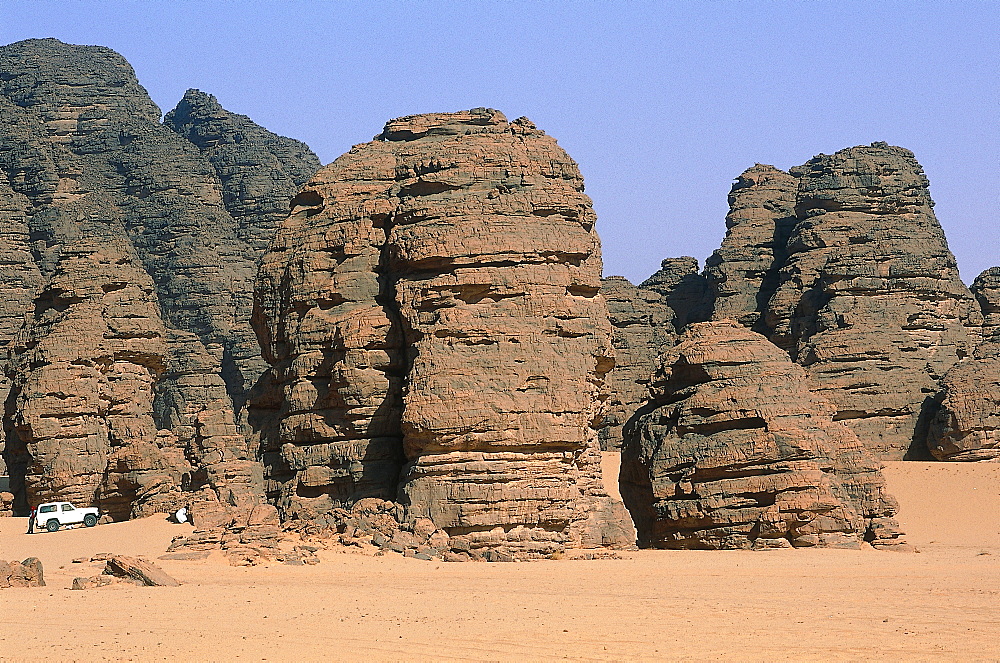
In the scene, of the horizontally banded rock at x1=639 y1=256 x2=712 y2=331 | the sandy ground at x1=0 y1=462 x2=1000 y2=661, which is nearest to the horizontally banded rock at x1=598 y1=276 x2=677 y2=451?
the horizontally banded rock at x1=639 y1=256 x2=712 y2=331

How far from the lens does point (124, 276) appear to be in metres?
35.2

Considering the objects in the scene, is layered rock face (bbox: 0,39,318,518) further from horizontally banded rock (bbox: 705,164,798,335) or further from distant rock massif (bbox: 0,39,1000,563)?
horizontally banded rock (bbox: 705,164,798,335)

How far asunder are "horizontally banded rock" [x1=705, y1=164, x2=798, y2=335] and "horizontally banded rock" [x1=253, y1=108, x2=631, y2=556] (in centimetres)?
2798

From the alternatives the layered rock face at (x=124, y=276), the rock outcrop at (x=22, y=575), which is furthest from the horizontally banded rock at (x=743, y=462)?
the rock outcrop at (x=22, y=575)

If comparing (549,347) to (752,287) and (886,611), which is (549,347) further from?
(752,287)

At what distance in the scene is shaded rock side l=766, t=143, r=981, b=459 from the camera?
1683 inches

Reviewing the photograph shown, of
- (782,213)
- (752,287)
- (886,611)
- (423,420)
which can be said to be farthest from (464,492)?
(782,213)

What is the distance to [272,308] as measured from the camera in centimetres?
2488

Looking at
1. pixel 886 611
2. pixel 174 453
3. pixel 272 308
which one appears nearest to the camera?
pixel 886 611

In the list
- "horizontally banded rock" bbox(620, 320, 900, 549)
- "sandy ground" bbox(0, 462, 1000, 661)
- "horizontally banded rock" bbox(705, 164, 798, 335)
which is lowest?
"sandy ground" bbox(0, 462, 1000, 661)

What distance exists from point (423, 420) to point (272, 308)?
4.96 m

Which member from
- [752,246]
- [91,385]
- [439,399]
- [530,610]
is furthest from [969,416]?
[530,610]

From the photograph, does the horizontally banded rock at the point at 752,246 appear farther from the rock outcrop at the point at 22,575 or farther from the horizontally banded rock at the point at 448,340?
the rock outcrop at the point at 22,575

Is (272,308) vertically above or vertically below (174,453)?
above
